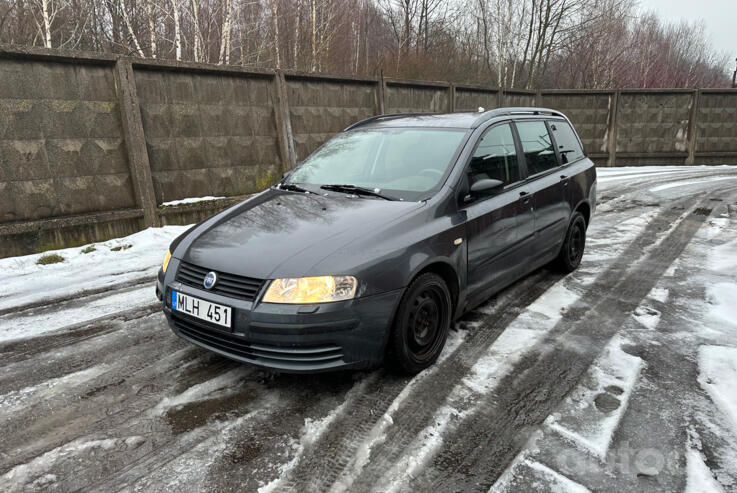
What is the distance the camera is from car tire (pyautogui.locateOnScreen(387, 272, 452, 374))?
2881 mm

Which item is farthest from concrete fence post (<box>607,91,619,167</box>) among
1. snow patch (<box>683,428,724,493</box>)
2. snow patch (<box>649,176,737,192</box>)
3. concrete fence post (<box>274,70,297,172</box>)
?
snow patch (<box>683,428,724,493</box>)

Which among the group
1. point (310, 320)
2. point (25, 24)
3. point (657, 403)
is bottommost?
point (657, 403)

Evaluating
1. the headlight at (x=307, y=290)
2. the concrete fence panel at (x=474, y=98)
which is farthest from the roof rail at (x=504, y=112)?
the concrete fence panel at (x=474, y=98)

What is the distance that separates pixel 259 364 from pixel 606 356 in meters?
2.36

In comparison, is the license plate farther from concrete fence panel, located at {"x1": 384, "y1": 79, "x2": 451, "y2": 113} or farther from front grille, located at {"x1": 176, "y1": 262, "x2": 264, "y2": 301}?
concrete fence panel, located at {"x1": 384, "y1": 79, "x2": 451, "y2": 113}

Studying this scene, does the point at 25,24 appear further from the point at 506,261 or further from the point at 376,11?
the point at 376,11

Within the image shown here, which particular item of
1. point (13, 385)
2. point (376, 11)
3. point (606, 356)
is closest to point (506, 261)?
point (606, 356)

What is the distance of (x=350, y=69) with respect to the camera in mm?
21250

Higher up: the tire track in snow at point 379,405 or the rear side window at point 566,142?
the rear side window at point 566,142

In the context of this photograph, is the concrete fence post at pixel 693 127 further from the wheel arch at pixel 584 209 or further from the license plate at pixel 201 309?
the license plate at pixel 201 309

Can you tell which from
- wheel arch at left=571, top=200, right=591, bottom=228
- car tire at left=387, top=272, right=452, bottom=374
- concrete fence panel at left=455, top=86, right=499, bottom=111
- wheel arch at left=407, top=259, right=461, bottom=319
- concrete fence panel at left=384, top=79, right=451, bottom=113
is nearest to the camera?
car tire at left=387, top=272, right=452, bottom=374

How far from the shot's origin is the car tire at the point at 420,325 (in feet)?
9.45

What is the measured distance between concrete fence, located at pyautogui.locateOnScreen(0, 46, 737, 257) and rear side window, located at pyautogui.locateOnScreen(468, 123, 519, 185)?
469 cm

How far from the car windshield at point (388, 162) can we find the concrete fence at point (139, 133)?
3.29 meters
